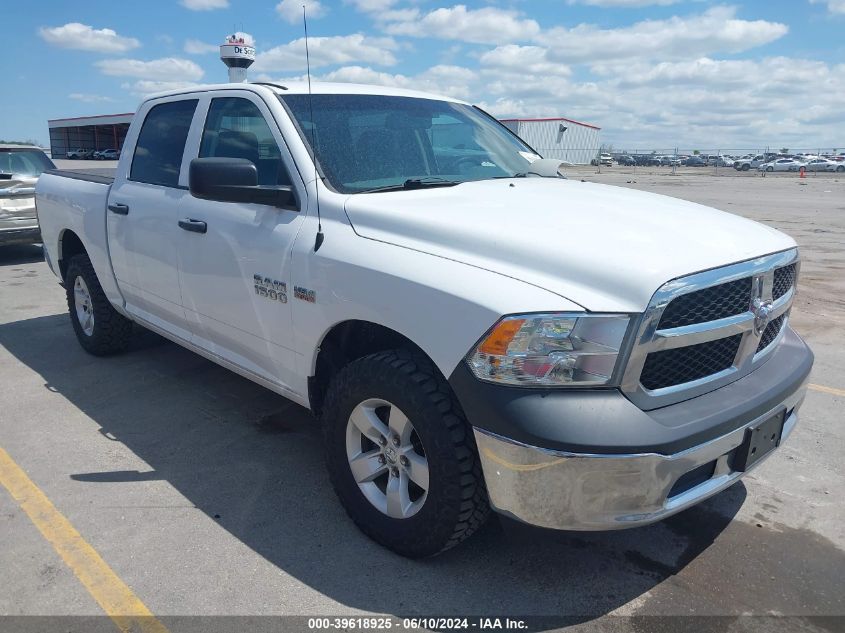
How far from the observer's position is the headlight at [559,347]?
7.63 feet

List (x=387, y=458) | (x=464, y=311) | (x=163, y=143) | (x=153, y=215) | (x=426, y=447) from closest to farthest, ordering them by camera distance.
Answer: (x=464, y=311) < (x=426, y=447) < (x=387, y=458) < (x=153, y=215) < (x=163, y=143)

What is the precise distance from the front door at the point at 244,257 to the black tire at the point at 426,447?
0.57 m

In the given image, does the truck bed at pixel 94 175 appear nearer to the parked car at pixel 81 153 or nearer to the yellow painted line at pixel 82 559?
the yellow painted line at pixel 82 559

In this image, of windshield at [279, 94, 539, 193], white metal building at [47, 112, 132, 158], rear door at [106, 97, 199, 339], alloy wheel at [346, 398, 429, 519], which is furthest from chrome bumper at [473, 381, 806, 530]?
white metal building at [47, 112, 132, 158]

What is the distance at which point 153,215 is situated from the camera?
4.27 metres

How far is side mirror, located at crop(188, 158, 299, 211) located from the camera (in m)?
3.15

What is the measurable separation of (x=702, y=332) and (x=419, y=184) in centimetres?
154

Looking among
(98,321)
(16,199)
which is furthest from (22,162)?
(98,321)

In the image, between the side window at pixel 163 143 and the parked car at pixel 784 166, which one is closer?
the side window at pixel 163 143

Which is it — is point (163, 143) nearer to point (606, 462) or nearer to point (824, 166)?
point (606, 462)

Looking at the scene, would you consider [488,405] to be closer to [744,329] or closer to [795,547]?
[744,329]

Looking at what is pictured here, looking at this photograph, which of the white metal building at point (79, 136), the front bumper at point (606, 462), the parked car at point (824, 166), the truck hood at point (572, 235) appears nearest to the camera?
the front bumper at point (606, 462)

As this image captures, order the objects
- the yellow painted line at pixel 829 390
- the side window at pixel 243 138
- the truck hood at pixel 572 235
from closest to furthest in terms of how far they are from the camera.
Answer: the truck hood at pixel 572 235 → the side window at pixel 243 138 → the yellow painted line at pixel 829 390

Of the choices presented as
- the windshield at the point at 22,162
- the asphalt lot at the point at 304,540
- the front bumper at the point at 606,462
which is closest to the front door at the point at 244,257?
the asphalt lot at the point at 304,540
